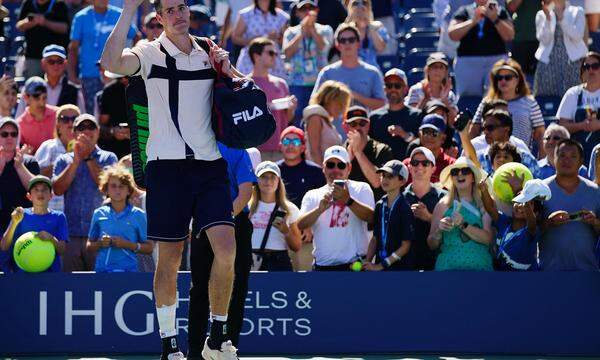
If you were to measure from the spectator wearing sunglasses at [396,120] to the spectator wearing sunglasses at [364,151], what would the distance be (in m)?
0.36

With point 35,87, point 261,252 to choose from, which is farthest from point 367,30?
point 261,252

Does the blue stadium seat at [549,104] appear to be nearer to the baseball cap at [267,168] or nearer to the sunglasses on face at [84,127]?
the baseball cap at [267,168]

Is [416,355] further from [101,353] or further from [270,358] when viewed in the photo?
[101,353]

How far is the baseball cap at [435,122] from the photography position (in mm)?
12172

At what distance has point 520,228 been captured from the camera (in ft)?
35.1

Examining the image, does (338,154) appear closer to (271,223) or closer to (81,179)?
(271,223)

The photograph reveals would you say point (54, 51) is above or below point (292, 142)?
above

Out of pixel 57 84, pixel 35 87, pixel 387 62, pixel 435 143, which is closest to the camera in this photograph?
pixel 435 143

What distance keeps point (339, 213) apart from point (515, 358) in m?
1.93

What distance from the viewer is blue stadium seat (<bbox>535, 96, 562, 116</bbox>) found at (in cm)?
1462

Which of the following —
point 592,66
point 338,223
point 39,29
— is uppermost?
point 39,29

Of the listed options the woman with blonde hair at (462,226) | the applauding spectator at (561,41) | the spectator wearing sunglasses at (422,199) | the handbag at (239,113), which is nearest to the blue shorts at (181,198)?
the handbag at (239,113)

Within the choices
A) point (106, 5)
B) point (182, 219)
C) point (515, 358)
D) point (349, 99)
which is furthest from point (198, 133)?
point (106, 5)

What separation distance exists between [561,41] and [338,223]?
4.57m
